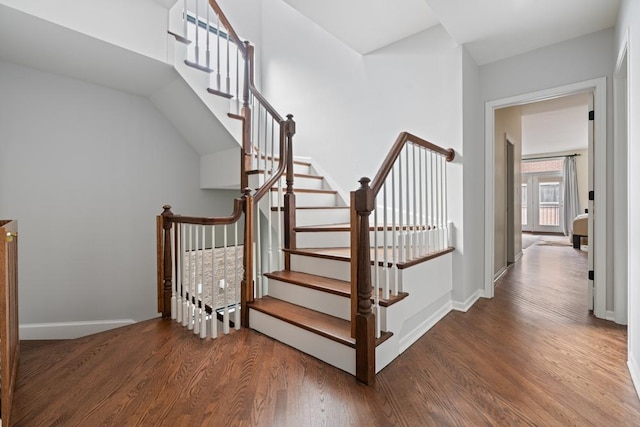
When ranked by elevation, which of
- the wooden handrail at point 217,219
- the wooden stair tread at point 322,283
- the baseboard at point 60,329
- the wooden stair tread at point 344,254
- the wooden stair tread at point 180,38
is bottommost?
the baseboard at point 60,329

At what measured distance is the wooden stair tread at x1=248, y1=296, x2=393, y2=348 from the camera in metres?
1.81

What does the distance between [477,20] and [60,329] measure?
493 cm

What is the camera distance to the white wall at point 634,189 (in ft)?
5.14

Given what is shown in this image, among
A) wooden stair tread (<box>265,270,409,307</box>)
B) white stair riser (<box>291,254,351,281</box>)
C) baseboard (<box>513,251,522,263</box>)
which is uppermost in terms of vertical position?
white stair riser (<box>291,254,351,281</box>)

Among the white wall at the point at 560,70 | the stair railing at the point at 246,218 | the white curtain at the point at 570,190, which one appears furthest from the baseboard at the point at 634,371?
the white curtain at the point at 570,190

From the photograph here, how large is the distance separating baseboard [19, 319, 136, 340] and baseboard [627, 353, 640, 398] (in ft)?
14.7

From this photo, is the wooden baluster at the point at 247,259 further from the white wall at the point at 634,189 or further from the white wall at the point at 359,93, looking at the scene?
the white wall at the point at 634,189

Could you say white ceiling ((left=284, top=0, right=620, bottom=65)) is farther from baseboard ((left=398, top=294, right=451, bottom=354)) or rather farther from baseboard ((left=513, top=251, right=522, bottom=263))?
baseboard ((left=513, top=251, right=522, bottom=263))

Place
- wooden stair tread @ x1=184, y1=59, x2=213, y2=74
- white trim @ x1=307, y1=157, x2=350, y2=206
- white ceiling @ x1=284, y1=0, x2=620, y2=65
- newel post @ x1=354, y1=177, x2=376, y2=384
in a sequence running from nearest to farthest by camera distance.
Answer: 1. newel post @ x1=354, y1=177, x2=376, y2=384
2. white ceiling @ x1=284, y1=0, x2=620, y2=65
3. wooden stair tread @ x1=184, y1=59, x2=213, y2=74
4. white trim @ x1=307, y1=157, x2=350, y2=206

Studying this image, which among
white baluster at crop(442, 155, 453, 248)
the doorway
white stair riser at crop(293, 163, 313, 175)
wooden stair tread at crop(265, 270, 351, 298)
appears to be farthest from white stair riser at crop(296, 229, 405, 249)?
the doorway

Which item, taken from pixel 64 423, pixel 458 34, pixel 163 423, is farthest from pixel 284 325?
pixel 458 34

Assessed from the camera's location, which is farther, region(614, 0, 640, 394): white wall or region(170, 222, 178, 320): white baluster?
region(170, 222, 178, 320): white baluster

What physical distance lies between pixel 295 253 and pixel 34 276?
2771 millimetres

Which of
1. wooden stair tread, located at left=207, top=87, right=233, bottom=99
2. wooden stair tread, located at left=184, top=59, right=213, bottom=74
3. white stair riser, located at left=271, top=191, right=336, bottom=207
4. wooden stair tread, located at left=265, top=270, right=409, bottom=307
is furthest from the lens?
white stair riser, located at left=271, top=191, right=336, bottom=207
